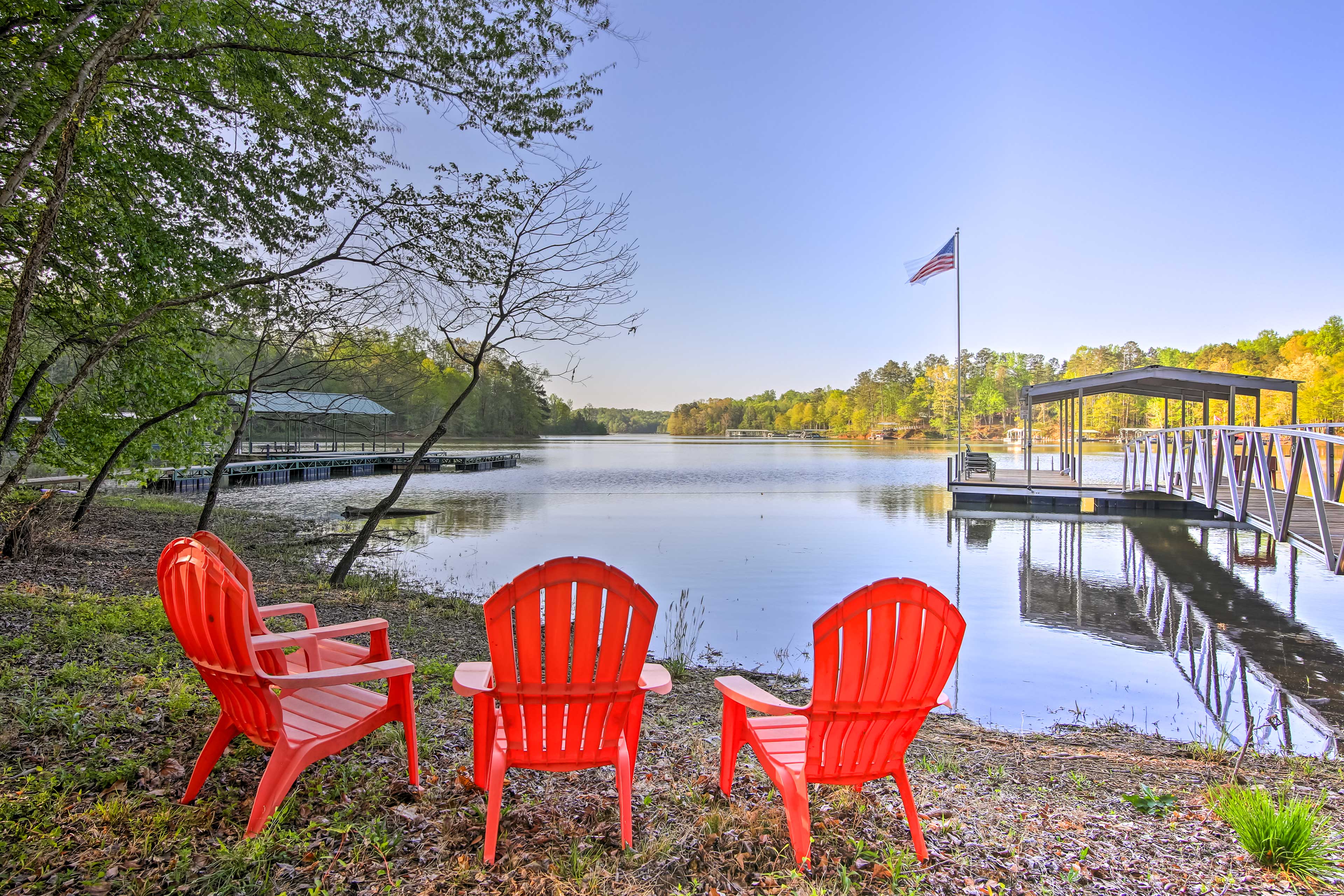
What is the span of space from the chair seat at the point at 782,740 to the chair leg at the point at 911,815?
0.96 feet

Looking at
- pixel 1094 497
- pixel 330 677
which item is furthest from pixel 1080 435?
pixel 330 677

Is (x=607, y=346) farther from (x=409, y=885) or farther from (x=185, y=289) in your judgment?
(x=409, y=885)

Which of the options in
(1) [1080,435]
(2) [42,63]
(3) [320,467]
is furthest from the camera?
(3) [320,467]

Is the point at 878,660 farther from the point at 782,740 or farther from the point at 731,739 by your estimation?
the point at 731,739

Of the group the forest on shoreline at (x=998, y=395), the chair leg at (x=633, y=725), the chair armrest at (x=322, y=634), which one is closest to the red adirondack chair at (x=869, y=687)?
the chair leg at (x=633, y=725)

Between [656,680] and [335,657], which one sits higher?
[656,680]

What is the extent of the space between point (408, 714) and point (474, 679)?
0.40m

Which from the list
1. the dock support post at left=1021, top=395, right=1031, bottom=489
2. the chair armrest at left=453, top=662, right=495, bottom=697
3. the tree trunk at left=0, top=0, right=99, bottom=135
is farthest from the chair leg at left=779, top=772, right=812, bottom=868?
the dock support post at left=1021, top=395, right=1031, bottom=489

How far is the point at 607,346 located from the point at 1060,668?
5155mm

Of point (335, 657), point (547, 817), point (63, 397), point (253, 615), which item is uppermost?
point (63, 397)

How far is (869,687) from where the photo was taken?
1.92 meters

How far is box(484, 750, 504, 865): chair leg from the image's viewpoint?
1.79 m

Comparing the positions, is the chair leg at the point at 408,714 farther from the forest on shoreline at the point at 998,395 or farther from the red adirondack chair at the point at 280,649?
the forest on shoreline at the point at 998,395

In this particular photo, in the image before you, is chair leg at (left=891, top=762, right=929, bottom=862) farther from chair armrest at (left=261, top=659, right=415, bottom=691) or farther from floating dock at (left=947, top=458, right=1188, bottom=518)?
floating dock at (left=947, top=458, right=1188, bottom=518)
